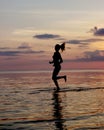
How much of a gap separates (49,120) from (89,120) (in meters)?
1.21

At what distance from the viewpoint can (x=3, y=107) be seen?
43.1 feet

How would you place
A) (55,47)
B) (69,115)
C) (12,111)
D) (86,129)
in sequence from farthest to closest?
(55,47) → (12,111) → (69,115) → (86,129)

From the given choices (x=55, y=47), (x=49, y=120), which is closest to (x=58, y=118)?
(x=49, y=120)

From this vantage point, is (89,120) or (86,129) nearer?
(86,129)

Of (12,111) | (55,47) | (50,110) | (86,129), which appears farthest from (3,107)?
(55,47)

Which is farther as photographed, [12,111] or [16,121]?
[12,111]

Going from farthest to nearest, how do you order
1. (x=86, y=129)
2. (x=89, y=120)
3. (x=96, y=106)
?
(x=96, y=106), (x=89, y=120), (x=86, y=129)

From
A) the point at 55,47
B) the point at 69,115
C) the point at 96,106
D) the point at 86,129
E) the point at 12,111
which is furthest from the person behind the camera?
the point at 55,47

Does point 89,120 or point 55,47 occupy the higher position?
point 55,47

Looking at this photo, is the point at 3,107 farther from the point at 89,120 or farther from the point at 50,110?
the point at 89,120

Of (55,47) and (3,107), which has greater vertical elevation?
(55,47)

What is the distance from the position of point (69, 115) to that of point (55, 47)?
38.4ft

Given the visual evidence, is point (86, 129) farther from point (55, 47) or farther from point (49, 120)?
point (55, 47)

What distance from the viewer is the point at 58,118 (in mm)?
10344
